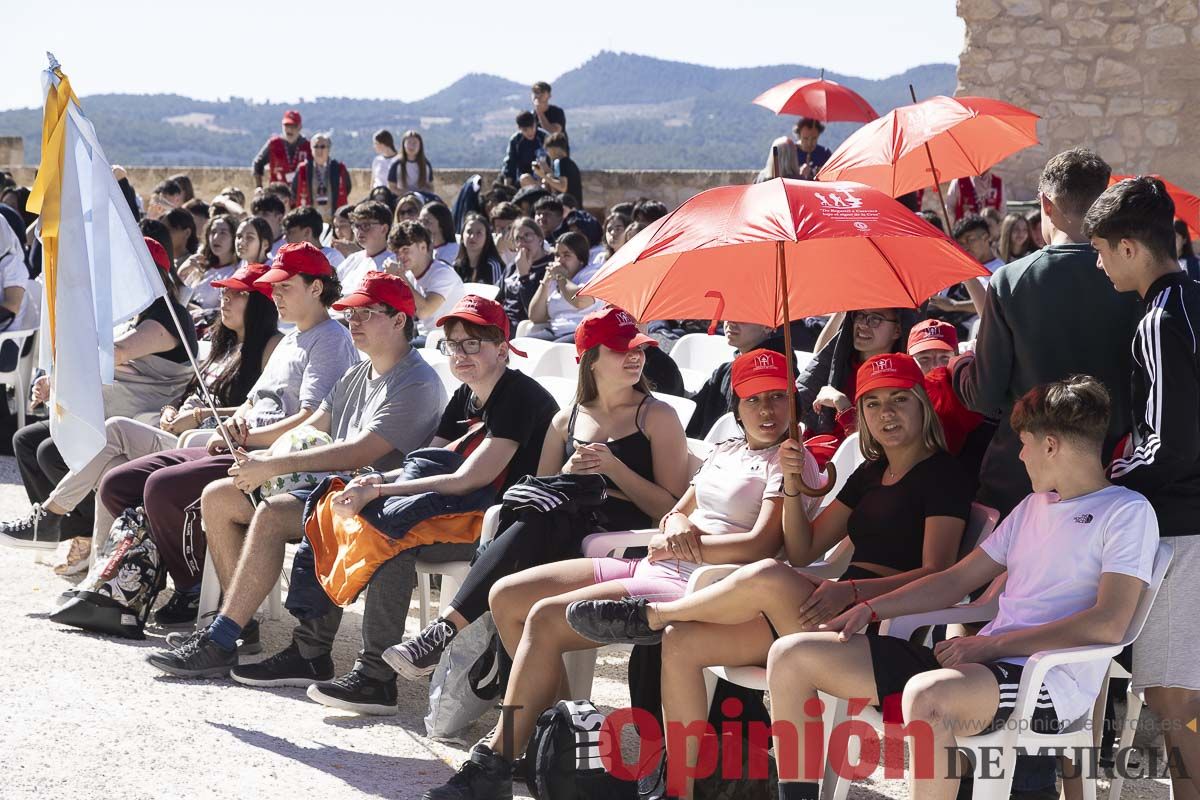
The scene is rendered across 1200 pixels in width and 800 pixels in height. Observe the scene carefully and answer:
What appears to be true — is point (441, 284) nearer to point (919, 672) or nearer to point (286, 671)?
point (286, 671)

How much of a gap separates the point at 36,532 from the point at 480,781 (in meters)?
3.15

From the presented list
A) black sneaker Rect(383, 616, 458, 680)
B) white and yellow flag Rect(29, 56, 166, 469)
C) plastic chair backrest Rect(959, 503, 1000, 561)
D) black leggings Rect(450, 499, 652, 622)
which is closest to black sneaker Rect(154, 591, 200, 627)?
white and yellow flag Rect(29, 56, 166, 469)

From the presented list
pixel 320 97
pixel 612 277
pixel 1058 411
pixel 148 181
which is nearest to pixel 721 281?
pixel 612 277

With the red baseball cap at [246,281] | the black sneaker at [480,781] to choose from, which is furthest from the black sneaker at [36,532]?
the black sneaker at [480,781]

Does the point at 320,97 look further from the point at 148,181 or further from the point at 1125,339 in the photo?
the point at 1125,339

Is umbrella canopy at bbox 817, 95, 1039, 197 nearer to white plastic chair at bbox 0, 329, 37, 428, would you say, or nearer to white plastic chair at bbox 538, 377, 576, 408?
white plastic chair at bbox 538, 377, 576, 408

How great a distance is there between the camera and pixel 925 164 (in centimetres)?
541

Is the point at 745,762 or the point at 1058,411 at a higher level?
the point at 1058,411

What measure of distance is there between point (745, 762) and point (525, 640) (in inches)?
27.0

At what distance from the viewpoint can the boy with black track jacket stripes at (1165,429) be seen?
10.4ft

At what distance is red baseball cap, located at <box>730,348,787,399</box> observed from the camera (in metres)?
4.03

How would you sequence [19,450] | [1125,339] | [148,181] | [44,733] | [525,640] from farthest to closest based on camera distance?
[148,181], [19,450], [44,733], [525,640], [1125,339]

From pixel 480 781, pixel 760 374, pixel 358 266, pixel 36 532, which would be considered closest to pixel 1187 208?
pixel 760 374

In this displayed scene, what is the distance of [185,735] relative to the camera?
4133mm
